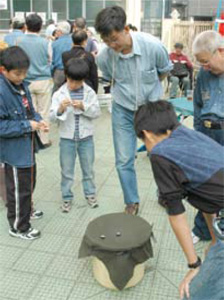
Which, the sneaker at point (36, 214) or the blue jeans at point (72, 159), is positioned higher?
the blue jeans at point (72, 159)

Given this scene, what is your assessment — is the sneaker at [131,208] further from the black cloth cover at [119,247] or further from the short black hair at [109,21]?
the short black hair at [109,21]

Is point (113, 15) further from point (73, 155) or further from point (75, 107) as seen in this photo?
point (73, 155)

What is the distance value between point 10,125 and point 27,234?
853 mm

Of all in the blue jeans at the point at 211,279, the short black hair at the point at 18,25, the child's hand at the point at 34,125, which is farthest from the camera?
the short black hair at the point at 18,25

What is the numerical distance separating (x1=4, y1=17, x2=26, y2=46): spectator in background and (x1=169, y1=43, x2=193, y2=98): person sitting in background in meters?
3.77

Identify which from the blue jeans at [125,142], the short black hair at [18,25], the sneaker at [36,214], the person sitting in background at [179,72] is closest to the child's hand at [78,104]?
the blue jeans at [125,142]

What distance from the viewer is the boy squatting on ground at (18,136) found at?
8.39 feet

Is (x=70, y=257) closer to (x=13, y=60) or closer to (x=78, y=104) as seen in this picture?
(x=78, y=104)

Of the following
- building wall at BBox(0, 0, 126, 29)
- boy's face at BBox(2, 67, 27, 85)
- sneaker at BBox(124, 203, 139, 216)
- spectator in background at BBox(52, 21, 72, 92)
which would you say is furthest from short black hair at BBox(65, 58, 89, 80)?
building wall at BBox(0, 0, 126, 29)

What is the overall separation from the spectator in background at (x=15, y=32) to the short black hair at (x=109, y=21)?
2359mm

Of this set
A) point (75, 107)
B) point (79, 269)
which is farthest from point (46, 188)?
point (79, 269)

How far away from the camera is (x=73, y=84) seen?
10.0ft

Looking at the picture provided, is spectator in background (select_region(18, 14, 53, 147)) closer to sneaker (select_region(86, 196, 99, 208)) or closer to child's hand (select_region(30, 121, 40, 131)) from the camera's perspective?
sneaker (select_region(86, 196, 99, 208))

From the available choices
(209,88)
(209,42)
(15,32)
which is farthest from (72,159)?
(15,32)
